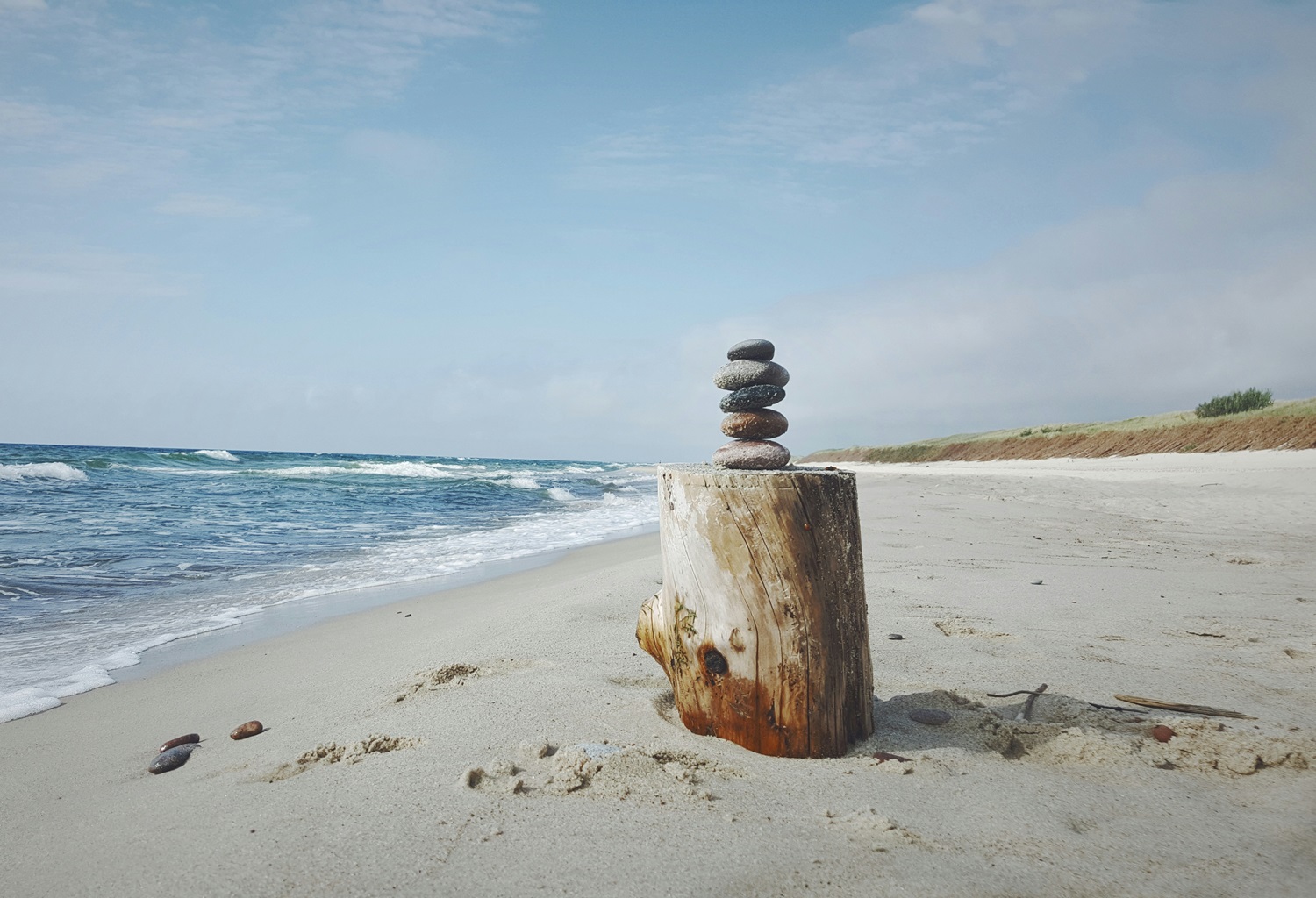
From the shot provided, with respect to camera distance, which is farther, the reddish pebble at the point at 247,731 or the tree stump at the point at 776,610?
the reddish pebble at the point at 247,731

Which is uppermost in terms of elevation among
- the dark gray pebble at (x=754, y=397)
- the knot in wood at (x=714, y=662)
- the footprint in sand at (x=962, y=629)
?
the dark gray pebble at (x=754, y=397)

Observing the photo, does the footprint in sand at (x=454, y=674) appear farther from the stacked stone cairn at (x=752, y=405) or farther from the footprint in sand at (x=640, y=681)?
the stacked stone cairn at (x=752, y=405)

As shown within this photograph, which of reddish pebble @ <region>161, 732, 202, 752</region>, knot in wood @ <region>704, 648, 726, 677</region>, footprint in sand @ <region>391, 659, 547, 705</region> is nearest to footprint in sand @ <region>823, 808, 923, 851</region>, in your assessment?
knot in wood @ <region>704, 648, 726, 677</region>

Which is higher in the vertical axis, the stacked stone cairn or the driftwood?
the stacked stone cairn

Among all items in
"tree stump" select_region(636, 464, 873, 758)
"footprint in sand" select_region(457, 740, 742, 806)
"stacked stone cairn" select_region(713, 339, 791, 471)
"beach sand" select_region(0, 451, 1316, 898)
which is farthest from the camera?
"stacked stone cairn" select_region(713, 339, 791, 471)

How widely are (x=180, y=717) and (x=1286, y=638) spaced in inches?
229

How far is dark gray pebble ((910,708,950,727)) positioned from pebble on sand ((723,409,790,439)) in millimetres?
1299

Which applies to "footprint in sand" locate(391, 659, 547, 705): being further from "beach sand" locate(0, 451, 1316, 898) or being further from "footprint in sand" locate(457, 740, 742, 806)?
"footprint in sand" locate(457, 740, 742, 806)

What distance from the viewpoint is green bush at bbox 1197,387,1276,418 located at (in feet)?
74.9

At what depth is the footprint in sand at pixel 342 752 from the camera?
2.42 metres

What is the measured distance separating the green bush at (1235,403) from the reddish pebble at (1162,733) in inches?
1034

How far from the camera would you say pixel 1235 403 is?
2355 cm

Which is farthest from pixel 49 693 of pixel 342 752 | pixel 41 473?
pixel 41 473

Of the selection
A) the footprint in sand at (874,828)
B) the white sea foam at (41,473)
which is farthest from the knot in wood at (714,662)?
the white sea foam at (41,473)
